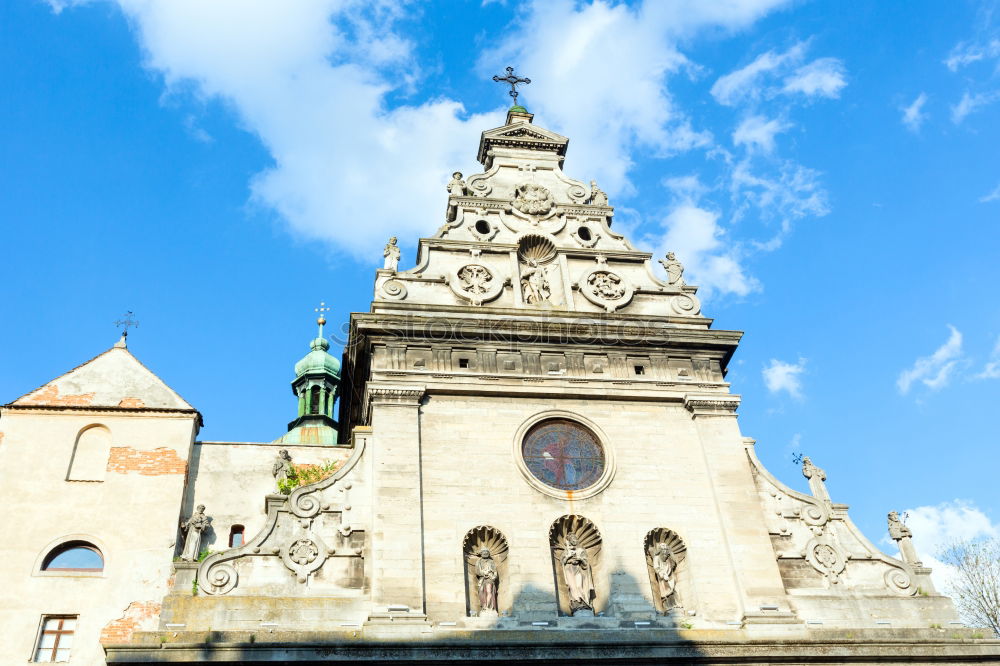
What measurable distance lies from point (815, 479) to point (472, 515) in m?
7.87

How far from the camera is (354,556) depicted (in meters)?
17.2

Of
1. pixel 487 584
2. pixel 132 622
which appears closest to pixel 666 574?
pixel 487 584

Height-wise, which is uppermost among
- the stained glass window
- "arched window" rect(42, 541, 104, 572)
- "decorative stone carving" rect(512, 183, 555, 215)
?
"decorative stone carving" rect(512, 183, 555, 215)

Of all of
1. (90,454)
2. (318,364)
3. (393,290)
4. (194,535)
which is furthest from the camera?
(318,364)

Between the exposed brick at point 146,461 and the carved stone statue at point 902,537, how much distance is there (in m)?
15.2

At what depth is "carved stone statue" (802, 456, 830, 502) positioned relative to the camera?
20.0 meters

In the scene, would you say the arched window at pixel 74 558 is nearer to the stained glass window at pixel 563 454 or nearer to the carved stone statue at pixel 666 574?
the stained glass window at pixel 563 454

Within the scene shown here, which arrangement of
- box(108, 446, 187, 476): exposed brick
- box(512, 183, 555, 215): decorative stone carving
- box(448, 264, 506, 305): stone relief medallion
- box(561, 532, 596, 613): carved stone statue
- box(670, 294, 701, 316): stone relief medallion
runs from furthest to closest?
box(512, 183, 555, 215): decorative stone carving < box(670, 294, 701, 316): stone relief medallion < box(448, 264, 506, 305): stone relief medallion < box(108, 446, 187, 476): exposed brick < box(561, 532, 596, 613): carved stone statue

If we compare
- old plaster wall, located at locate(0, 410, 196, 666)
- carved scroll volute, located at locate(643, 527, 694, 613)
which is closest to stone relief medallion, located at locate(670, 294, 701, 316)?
carved scroll volute, located at locate(643, 527, 694, 613)

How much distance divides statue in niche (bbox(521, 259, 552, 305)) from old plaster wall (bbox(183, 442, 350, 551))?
6.70 m

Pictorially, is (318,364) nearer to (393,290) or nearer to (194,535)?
(393,290)

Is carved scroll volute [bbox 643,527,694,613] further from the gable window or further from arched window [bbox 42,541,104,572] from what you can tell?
the gable window

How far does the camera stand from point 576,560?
58.7 feet

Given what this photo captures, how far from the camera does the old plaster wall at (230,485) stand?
1981 centimetres
